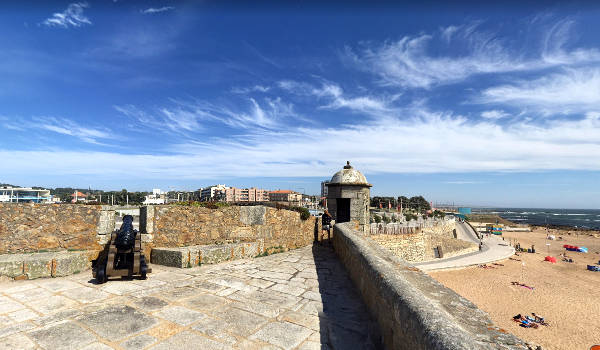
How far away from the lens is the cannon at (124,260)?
4566 mm

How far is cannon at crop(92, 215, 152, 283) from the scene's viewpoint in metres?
4.57

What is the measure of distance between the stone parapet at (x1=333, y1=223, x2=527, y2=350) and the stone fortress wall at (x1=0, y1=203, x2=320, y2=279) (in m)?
4.03

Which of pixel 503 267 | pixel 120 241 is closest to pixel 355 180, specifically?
pixel 120 241

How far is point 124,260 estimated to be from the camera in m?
4.98

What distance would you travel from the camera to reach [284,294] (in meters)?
4.25

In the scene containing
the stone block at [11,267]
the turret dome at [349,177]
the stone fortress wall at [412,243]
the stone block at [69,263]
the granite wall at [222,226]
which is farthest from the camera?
the stone fortress wall at [412,243]

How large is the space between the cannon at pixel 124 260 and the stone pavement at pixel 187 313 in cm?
15

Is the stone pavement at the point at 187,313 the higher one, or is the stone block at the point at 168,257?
the stone block at the point at 168,257

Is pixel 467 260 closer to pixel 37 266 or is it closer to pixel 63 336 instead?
pixel 37 266

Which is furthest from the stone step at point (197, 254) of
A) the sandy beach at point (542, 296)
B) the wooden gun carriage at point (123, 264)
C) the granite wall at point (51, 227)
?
the sandy beach at point (542, 296)

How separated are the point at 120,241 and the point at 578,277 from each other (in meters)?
33.7

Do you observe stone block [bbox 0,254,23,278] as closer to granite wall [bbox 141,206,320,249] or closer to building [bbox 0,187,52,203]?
granite wall [bbox 141,206,320,249]

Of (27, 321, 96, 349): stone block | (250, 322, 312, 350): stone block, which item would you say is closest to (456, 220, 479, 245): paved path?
(250, 322, 312, 350): stone block

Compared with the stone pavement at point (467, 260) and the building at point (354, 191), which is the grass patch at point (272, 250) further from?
the stone pavement at point (467, 260)
